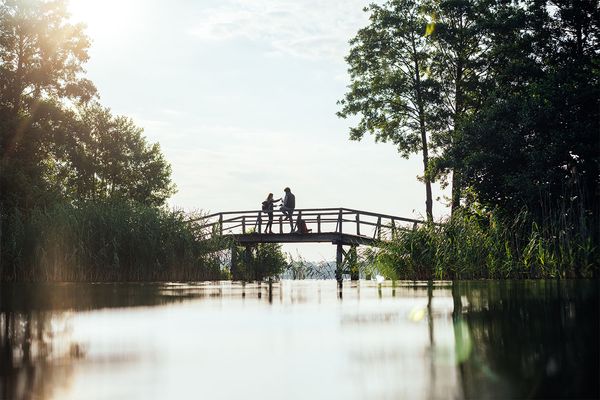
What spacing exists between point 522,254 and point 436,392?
1097 cm

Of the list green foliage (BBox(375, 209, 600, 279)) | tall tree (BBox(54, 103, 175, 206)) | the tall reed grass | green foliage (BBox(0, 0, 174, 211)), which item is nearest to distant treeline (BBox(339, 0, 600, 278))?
green foliage (BBox(375, 209, 600, 279))

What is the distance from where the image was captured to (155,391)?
2.28 m

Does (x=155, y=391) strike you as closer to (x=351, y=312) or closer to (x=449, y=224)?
(x=351, y=312)

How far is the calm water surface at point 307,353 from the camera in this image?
2250 mm

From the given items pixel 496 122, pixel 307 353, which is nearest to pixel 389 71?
pixel 496 122

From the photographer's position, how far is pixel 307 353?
3160 mm

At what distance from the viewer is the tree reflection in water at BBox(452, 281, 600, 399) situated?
215 cm

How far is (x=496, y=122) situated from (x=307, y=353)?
1609 centimetres

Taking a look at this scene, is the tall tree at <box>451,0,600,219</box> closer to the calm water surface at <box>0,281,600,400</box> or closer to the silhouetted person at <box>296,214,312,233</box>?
the silhouetted person at <box>296,214,312,233</box>

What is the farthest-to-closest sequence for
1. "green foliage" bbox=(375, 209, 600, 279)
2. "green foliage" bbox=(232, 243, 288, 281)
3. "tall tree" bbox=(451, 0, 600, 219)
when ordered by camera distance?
"green foliage" bbox=(232, 243, 288, 281)
"tall tree" bbox=(451, 0, 600, 219)
"green foliage" bbox=(375, 209, 600, 279)

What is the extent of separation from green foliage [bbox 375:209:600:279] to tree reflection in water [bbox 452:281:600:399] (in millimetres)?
6405

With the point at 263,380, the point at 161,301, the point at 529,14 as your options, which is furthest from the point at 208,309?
the point at 529,14

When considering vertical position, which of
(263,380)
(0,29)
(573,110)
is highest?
(0,29)

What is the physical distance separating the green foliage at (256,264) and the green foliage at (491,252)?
16.8 ft
